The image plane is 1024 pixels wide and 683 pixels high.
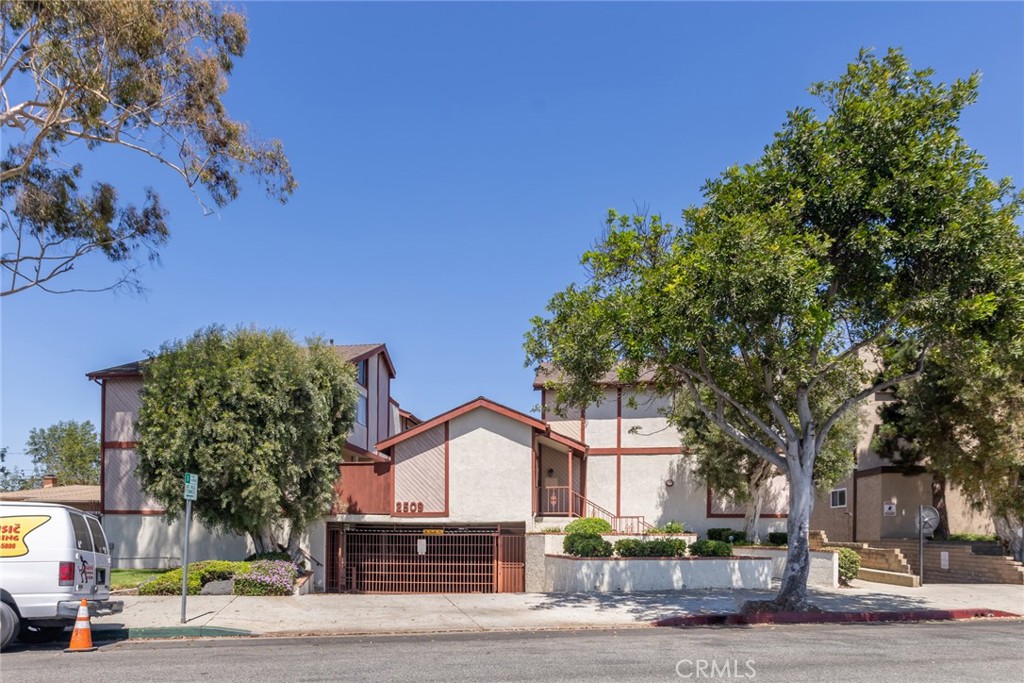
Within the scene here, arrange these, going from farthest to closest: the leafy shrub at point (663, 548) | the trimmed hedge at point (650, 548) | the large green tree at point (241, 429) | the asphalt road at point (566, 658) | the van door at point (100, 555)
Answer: the leafy shrub at point (663, 548)
the trimmed hedge at point (650, 548)
the large green tree at point (241, 429)
the van door at point (100, 555)
the asphalt road at point (566, 658)

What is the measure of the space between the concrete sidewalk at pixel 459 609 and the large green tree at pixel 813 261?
2.79 metres

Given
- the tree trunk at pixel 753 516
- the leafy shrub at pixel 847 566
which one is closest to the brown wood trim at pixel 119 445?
the tree trunk at pixel 753 516

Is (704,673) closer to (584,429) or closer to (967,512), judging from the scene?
(584,429)

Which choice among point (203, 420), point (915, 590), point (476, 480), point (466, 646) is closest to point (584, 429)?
point (476, 480)

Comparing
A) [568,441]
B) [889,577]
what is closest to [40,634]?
[568,441]

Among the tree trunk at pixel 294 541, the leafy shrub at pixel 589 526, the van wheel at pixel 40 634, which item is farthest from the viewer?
the leafy shrub at pixel 589 526

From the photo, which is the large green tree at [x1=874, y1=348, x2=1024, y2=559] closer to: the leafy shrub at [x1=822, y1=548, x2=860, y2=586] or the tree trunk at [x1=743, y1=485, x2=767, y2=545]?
the leafy shrub at [x1=822, y1=548, x2=860, y2=586]

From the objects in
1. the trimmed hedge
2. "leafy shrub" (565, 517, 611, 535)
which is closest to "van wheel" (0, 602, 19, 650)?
the trimmed hedge

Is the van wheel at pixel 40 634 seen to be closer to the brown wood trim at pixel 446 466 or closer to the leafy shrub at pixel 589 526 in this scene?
the brown wood trim at pixel 446 466

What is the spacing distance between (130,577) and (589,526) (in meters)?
12.5

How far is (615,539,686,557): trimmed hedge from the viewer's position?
69.6 ft

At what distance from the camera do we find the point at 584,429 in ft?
99.9

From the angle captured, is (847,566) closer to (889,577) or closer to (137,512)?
(889,577)

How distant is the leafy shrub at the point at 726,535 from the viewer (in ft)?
92.4
